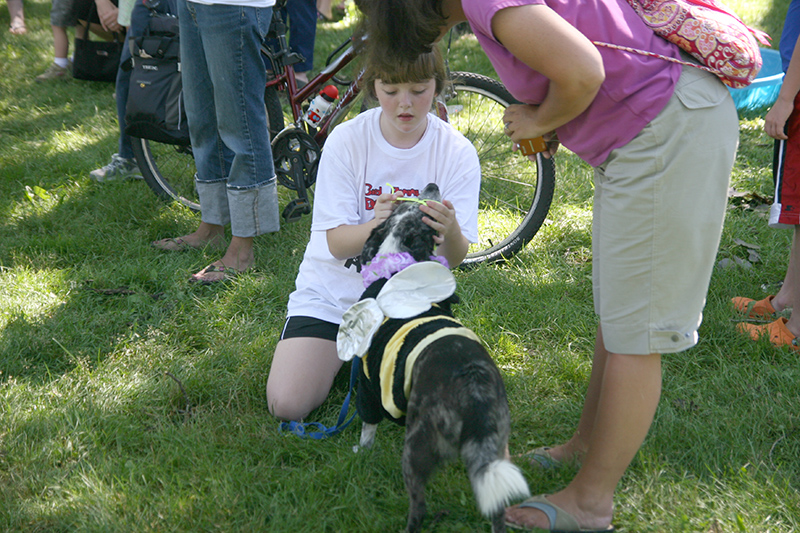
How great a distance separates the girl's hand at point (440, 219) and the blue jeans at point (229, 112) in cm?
A: 155

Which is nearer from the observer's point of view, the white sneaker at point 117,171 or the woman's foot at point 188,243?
the woman's foot at point 188,243

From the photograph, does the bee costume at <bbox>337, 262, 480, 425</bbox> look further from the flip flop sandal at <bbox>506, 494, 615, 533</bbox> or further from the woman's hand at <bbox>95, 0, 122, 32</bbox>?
the woman's hand at <bbox>95, 0, 122, 32</bbox>

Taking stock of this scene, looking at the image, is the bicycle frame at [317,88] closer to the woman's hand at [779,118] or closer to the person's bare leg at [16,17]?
the woman's hand at [779,118]

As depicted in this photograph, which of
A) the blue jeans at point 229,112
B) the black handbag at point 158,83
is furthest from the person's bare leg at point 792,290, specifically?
the black handbag at point 158,83

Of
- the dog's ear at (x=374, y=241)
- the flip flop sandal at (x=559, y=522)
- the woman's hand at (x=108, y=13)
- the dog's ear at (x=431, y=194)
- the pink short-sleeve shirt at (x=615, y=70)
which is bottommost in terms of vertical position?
the flip flop sandal at (x=559, y=522)

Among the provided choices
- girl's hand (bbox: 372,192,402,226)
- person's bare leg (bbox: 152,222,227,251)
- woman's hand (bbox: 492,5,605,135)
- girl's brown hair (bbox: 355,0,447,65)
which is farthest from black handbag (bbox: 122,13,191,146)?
woman's hand (bbox: 492,5,605,135)

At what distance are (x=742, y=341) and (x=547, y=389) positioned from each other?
966 millimetres

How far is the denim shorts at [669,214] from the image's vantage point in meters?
1.57

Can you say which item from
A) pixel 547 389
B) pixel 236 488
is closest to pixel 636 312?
pixel 547 389

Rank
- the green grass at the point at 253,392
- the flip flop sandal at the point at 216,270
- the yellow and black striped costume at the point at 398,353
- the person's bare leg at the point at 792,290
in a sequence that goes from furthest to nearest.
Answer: the flip flop sandal at the point at 216,270 → the person's bare leg at the point at 792,290 → the green grass at the point at 253,392 → the yellow and black striped costume at the point at 398,353

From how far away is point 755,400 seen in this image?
242cm

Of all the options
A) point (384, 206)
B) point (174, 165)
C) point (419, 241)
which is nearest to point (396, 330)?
point (419, 241)

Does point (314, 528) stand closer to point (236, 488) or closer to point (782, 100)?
point (236, 488)

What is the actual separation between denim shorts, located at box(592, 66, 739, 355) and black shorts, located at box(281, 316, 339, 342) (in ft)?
3.93
